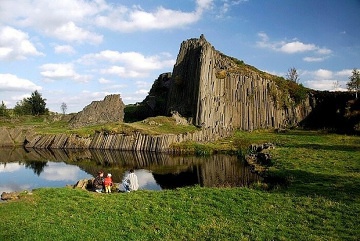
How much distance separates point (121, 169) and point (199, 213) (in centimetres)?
2534

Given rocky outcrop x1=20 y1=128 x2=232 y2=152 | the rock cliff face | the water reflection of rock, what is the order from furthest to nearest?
the rock cliff face → rocky outcrop x1=20 y1=128 x2=232 y2=152 → the water reflection of rock

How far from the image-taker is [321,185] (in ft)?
90.9

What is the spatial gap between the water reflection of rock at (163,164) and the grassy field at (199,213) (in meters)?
7.66

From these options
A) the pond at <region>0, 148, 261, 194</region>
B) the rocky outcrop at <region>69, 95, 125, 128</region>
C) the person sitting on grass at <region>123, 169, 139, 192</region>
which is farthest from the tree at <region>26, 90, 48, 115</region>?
the person sitting on grass at <region>123, 169, 139, 192</region>

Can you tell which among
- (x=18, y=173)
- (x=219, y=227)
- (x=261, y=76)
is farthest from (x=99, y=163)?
(x=261, y=76)

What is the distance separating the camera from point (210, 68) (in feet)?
252

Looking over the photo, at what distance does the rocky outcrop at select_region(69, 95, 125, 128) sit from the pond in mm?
27160

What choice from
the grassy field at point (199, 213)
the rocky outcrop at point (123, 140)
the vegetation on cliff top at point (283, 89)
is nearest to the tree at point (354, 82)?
the vegetation on cliff top at point (283, 89)

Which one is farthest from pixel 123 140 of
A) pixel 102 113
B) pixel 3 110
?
pixel 3 110

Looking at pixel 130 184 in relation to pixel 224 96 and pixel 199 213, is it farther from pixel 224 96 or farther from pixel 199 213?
pixel 224 96

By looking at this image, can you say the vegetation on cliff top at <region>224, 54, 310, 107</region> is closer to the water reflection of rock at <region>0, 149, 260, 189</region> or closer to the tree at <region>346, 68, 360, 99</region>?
the tree at <region>346, 68, 360, 99</region>

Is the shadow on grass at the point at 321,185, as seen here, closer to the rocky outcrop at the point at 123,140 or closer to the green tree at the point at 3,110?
the rocky outcrop at the point at 123,140

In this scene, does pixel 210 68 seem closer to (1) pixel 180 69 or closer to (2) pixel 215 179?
(1) pixel 180 69

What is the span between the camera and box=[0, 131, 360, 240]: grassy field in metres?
18.3
